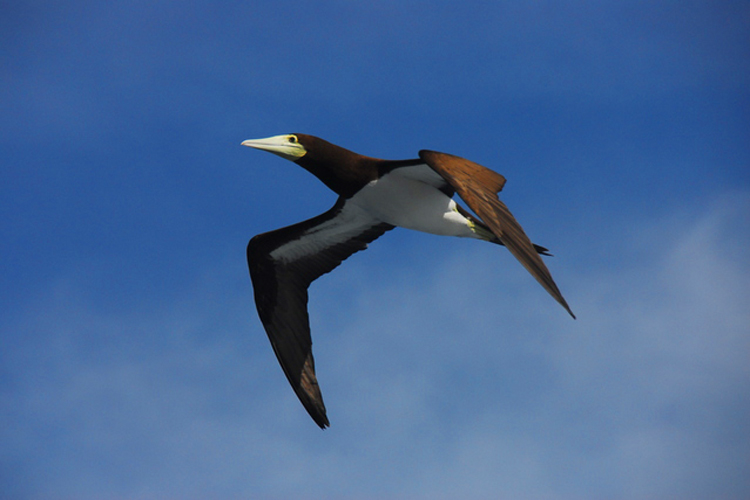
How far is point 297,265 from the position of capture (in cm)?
1086

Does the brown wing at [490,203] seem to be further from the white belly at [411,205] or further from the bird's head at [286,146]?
the bird's head at [286,146]

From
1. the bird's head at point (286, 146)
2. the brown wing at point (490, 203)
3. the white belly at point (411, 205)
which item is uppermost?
the bird's head at point (286, 146)

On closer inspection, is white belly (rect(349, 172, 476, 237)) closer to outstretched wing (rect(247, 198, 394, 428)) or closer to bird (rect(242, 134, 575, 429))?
bird (rect(242, 134, 575, 429))

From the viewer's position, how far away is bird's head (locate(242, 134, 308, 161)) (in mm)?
8938

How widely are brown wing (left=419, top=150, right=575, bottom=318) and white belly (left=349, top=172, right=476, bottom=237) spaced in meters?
1.11

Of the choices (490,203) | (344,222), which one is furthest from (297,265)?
(490,203)

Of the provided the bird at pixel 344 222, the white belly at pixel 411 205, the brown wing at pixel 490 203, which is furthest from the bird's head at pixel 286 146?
the brown wing at pixel 490 203

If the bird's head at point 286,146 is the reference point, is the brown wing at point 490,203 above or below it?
below

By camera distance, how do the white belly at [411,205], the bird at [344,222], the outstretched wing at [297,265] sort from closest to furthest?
the bird at [344,222]
the white belly at [411,205]
the outstretched wing at [297,265]

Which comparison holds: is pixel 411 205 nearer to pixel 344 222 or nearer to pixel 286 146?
pixel 344 222

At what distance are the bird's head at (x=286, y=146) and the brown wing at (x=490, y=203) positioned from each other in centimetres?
203

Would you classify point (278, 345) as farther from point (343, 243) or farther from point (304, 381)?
point (343, 243)

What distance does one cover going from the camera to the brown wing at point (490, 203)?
20.0ft

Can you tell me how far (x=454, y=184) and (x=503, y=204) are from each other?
2.43 ft
